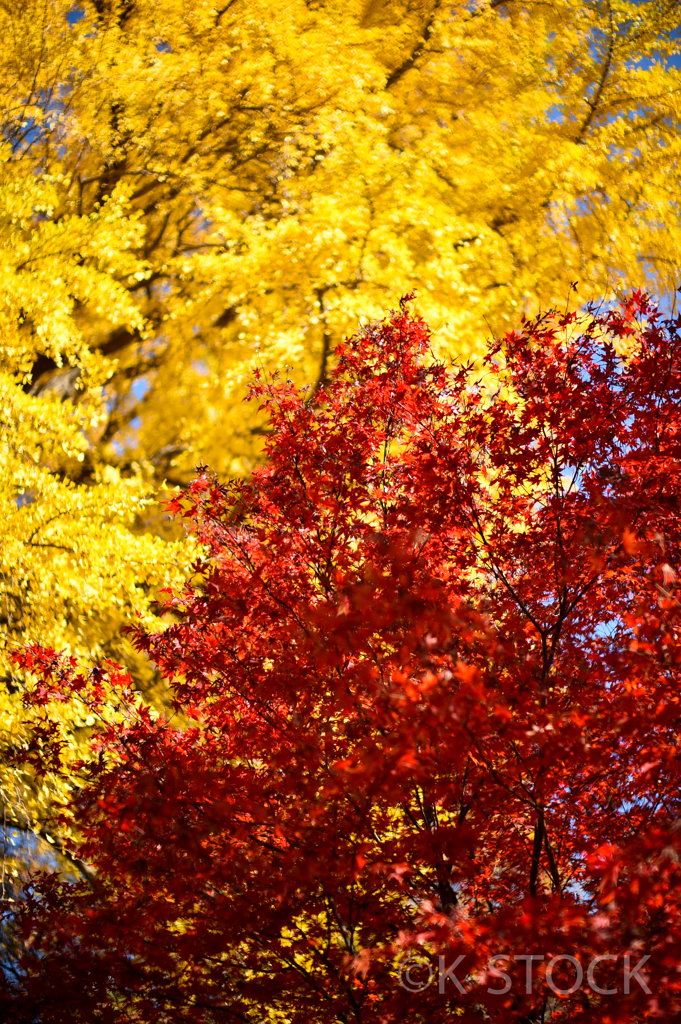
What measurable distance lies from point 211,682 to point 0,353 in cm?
807

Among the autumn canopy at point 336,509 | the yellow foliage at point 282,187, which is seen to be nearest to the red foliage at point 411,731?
the autumn canopy at point 336,509

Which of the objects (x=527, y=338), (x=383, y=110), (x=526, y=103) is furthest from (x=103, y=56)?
(x=527, y=338)

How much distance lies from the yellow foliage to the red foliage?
5.94m

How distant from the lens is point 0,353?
34.6 feet

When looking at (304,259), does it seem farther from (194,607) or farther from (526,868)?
(526,868)

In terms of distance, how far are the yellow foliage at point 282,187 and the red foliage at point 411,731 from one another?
594 cm

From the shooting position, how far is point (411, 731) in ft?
9.16

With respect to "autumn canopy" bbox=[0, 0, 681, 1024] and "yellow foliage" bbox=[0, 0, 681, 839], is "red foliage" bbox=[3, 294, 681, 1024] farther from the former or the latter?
"yellow foliage" bbox=[0, 0, 681, 839]

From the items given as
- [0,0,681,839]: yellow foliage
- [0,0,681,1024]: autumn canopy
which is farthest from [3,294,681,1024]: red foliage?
[0,0,681,839]: yellow foliage

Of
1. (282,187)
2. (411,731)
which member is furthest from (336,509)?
(282,187)

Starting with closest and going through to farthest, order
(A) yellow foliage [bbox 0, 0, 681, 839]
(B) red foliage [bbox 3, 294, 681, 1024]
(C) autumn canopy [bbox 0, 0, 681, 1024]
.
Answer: (B) red foliage [bbox 3, 294, 681, 1024] → (C) autumn canopy [bbox 0, 0, 681, 1024] → (A) yellow foliage [bbox 0, 0, 681, 839]

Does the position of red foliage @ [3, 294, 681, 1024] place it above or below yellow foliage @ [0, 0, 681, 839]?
below

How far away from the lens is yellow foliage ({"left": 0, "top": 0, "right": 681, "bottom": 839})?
11.3 metres

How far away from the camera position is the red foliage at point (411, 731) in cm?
320
